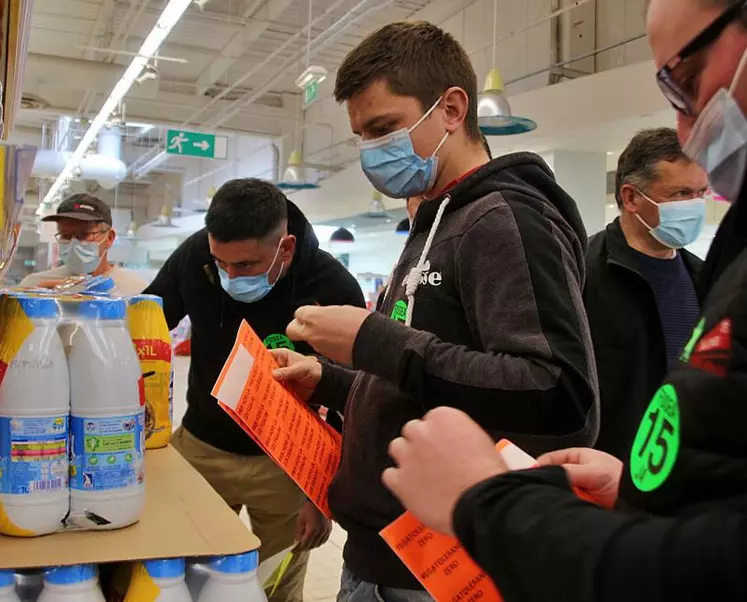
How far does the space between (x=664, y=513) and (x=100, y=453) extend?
945 mm

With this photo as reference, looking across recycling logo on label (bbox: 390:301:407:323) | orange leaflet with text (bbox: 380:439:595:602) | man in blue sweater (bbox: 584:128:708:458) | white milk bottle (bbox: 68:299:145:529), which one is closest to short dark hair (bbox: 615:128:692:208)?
man in blue sweater (bbox: 584:128:708:458)

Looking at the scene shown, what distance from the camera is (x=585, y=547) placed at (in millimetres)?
658

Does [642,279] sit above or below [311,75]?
below

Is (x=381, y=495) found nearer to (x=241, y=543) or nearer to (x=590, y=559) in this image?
(x=241, y=543)

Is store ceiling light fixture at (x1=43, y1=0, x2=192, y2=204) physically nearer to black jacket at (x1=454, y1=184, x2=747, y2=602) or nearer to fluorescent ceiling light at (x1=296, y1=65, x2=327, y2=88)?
fluorescent ceiling light at (x1=296, y1=65, x2=327, y2=88)

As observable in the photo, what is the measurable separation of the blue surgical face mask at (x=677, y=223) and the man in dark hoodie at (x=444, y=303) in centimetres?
130

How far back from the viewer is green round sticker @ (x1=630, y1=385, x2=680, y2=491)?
0.68 m

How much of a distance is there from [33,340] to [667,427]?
100 cm

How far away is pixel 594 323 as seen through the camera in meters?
2.54

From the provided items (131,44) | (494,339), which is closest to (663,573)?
(494,339)

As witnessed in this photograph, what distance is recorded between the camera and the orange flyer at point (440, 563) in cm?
101

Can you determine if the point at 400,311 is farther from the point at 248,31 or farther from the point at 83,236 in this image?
the point at 248,31

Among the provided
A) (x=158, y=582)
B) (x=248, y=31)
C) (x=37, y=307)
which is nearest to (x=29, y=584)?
(x=158, y=582)

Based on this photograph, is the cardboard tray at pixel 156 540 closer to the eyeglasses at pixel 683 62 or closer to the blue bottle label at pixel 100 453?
the blue bottle label at pixel 100 453
